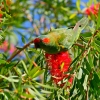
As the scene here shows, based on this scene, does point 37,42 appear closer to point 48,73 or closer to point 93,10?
point 48,73

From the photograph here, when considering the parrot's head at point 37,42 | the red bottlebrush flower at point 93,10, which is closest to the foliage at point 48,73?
the parrot's head at point 37,42

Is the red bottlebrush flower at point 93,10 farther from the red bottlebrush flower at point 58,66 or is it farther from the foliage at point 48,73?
the red bottlebrush flower at point 58,66

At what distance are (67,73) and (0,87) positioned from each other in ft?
0.62

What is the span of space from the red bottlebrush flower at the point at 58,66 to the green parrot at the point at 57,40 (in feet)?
0.24

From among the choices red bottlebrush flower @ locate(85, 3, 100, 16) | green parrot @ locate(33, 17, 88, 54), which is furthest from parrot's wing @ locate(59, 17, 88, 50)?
red bottlebrush flower @ locate(85, 3, 100, 16)

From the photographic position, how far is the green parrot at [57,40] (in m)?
0.99

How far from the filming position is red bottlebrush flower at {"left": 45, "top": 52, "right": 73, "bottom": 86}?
1104mm

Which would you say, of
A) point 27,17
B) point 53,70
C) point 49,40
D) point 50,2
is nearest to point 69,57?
point 53,70

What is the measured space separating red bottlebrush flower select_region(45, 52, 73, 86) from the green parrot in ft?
0.24

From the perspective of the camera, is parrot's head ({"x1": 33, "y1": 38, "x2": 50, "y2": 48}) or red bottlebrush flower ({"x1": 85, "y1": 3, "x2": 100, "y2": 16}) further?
red bottlebrush flower ({"x1": 85, "y1": 3, "x2": 100, "y2": 16})

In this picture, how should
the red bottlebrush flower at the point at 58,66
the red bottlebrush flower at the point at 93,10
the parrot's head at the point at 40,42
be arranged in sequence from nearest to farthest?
the parrot's head at the point at 40,42 → the red bottlebrush flower at the point at 58,66 → the red bottlebrush flower at the point at 93,10

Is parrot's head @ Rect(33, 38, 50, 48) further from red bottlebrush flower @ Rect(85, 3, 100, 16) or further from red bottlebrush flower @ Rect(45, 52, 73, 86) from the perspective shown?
red bottlebrush flower @ Rect(85, 3, 100, 16)

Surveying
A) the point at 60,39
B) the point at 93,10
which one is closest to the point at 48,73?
the point at 60,39

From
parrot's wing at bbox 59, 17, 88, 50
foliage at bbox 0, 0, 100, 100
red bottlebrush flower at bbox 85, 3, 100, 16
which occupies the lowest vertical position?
foliage at bbox 0, 0, 100, 100
